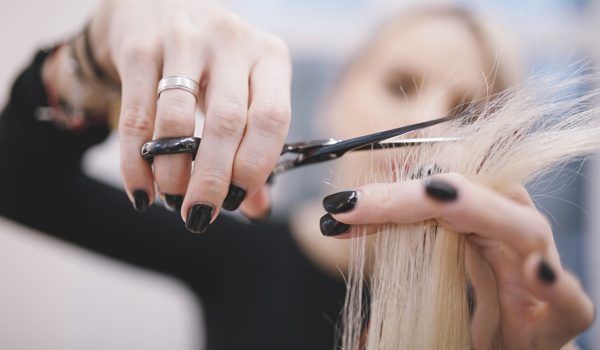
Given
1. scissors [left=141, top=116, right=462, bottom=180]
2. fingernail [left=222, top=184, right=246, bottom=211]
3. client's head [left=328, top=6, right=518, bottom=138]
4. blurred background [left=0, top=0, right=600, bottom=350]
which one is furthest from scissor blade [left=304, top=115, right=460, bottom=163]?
blurred background [left=0, top=0, right=600, bottom=350]

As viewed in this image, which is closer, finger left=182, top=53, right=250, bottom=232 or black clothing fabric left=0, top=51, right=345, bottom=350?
finger left=182, top=53, right=250, bottom=232

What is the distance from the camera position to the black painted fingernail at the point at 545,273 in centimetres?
37

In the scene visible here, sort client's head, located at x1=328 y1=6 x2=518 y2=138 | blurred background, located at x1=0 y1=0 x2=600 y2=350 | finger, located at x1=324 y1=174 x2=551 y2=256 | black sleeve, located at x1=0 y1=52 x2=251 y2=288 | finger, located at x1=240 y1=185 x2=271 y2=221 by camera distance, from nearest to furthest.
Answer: finger, located at x1=324 y1=174 x2=551 y2=256, finger, located at x1=240 y1=185 x2=271 y2=221, black sleeve, located at x1=0 y1=52 x2=251 y2=288, client's head, located at x1=328 y1=6 x2=518 y2=138, blurred background, located at x1=0 y1=0 x2=600 y2=350

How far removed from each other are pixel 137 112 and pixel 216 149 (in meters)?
0.09

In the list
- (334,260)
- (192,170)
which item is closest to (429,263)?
(192,170)

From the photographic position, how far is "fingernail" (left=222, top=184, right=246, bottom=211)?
40 cm

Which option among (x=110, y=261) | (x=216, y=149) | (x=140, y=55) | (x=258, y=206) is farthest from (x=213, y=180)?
(x=110, y=261)

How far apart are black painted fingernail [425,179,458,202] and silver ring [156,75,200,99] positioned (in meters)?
0.23

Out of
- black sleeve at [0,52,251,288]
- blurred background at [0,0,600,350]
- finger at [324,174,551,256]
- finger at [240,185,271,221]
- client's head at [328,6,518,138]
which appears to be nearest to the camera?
finger at [324,174,551,256]

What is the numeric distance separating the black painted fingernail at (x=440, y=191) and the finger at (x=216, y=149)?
0.59ft

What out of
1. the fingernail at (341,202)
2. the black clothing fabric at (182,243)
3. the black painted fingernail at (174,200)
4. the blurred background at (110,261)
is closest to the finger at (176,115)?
the black painted fingernail at (174,200)

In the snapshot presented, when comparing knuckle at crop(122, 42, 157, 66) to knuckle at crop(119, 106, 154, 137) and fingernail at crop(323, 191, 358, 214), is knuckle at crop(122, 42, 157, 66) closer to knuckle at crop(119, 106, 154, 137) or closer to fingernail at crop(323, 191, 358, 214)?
knuckle at crop(119, 106, 154, 137)

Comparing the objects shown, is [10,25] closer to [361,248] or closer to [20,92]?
[20,92]

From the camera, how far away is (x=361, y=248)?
44 centimetres
